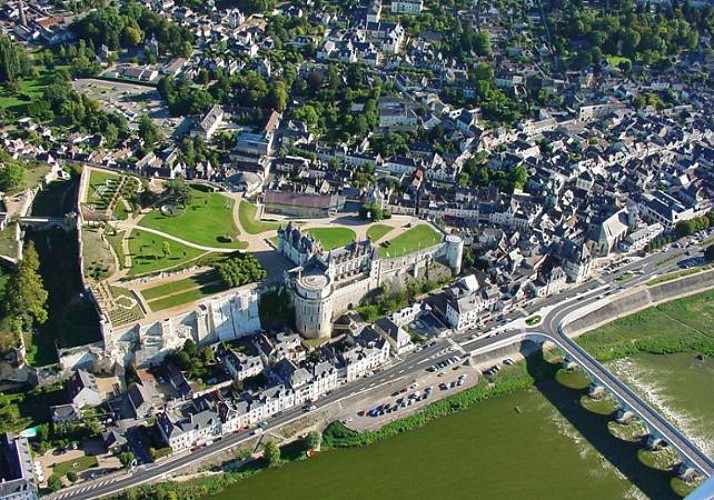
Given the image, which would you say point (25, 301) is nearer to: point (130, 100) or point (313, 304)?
point (313, 304)

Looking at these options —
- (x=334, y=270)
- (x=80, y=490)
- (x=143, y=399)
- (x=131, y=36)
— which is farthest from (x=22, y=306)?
(x=131, y=36)

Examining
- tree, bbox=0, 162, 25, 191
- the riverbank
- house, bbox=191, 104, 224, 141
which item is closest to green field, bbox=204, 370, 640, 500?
the riverbank

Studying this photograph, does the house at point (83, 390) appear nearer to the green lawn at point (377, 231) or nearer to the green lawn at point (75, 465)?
the green lawn at point (75, 465)

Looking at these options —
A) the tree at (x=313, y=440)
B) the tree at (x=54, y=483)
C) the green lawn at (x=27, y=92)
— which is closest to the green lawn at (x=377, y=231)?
the tree at (x=313, y=440)

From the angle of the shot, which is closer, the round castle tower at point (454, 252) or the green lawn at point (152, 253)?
the green lawn at point (152, 253)

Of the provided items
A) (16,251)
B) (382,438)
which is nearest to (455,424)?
(382,438)

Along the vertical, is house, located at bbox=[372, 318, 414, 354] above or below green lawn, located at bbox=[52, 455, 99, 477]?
above

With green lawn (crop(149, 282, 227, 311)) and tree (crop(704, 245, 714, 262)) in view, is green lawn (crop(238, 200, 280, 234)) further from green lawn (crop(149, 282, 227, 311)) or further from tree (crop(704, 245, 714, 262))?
tree (crop(704, 245, 714, 262))
